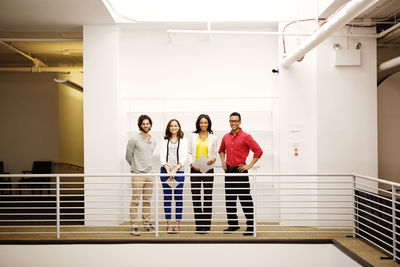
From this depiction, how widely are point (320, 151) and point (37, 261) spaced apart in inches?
156

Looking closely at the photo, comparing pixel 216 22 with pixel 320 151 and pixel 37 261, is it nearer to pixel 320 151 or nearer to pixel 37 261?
pixel 320 151

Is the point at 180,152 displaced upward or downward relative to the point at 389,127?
downward

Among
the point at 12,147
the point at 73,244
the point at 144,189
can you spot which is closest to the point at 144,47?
the point at 144,189

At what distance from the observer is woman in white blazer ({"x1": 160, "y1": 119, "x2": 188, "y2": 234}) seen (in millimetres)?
4914

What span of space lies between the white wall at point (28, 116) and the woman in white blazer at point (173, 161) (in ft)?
16.8

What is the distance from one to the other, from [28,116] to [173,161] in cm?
570

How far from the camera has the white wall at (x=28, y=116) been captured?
915 centimetres

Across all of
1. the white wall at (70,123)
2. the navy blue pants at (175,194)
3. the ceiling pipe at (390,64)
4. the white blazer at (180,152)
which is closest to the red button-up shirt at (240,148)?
the white blazer at (180,152)

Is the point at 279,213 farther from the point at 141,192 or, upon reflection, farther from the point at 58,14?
the point at 58,14

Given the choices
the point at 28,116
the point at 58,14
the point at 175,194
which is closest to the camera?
the point at 175,194

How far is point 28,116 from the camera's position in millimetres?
9180

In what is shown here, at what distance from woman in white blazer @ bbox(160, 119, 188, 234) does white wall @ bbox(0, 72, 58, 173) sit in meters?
5.11

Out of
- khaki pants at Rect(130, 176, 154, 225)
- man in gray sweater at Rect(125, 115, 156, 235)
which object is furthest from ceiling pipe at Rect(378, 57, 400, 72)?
khaki pants at Rect(130, 176, 154, 225)

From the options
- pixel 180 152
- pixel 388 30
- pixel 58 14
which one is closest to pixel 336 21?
pixel 388 30
